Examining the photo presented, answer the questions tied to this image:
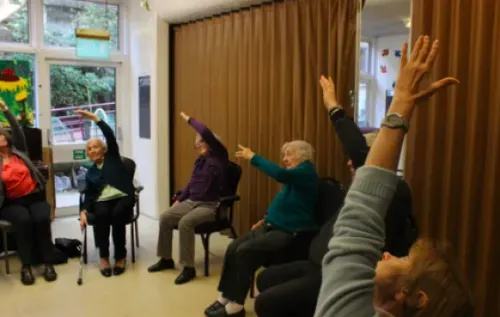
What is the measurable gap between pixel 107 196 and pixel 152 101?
1.72m

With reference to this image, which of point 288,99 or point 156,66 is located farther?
point 156,66

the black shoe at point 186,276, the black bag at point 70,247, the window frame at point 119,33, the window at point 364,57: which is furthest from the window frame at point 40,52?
the window at point 364,57

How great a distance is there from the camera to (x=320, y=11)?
148 inches

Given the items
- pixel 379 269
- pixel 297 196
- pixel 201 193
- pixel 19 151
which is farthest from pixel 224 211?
pixel 379 269

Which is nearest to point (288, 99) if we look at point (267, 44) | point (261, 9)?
point (267, 44)

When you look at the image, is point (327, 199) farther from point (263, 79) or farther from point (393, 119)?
point (393, 119)

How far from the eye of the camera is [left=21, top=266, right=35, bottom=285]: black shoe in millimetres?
3781

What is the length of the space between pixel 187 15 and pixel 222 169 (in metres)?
1.91

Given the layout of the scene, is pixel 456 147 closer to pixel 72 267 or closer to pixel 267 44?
pixel 267 44

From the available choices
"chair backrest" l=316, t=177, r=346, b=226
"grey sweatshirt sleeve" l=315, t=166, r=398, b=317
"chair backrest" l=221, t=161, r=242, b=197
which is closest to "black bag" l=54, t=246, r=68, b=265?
"chair backrest" l=221, t=161, r=242, b=197

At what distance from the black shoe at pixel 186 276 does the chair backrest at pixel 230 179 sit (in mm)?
633

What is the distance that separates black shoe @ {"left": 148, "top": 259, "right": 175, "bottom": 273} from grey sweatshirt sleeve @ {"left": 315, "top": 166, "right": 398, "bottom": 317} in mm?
3234

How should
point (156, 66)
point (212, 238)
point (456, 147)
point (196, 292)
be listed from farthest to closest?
point (156, 66) → point (212, 238) → point (196, 292) → point (456, 147)

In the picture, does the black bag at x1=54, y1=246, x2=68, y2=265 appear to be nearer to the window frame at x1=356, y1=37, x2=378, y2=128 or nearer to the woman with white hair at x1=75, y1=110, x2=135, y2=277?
the woman with white hair at x1=75, y1=110, x2=135, y2=277
